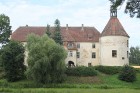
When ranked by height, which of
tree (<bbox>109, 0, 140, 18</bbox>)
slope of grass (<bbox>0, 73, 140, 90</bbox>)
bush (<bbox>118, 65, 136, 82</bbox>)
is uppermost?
tree (<bbox>109, 0, 140, 18</bbox>)

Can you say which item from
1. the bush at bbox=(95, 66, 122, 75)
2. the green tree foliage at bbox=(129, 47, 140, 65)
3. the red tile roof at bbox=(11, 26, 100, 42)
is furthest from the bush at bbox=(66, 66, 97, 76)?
the green tree foliage at bbox=(129, 47, 140, 65)

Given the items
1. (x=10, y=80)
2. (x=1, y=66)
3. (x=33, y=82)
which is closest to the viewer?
(x=33, y=82)

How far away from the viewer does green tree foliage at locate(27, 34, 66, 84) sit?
60344 millimetres

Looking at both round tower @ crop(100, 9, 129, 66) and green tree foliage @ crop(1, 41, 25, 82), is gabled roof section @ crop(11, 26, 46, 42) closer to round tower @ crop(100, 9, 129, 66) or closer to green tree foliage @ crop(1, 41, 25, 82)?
round tower @ crop(100, 9, 129, 66)

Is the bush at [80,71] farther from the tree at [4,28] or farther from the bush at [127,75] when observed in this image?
the tree at [4,28]

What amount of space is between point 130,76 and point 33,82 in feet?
57.7

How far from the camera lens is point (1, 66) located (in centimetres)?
6931

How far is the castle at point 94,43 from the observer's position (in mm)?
78750

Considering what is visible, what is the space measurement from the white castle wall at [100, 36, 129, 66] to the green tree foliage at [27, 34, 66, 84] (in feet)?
59.7

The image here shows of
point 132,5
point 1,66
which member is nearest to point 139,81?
point 1,66

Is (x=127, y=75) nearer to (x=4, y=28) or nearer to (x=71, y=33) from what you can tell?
(x=71, y=33)

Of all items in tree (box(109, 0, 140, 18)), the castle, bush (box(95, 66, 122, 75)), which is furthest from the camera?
the castle

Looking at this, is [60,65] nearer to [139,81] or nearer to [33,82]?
[33,82]

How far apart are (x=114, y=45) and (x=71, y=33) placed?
12218 mm
